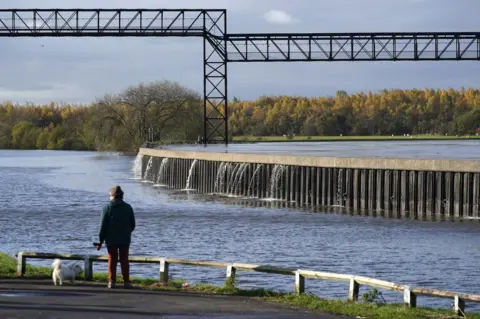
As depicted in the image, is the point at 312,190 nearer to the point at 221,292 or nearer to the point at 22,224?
the point at 22,224

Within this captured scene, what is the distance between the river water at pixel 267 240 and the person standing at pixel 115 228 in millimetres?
5144

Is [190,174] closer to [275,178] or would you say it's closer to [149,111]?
[275,178]

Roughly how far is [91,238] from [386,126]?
464 ft

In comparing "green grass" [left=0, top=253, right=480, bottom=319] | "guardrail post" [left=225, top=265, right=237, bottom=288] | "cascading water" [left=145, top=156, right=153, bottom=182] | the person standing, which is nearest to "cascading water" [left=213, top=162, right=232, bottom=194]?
"cascading water" [left=145, top=156, right=153, bottom=182]

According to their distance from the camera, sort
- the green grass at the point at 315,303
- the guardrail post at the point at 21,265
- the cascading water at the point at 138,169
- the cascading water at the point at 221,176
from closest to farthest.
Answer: the green grass at the point at 315,303 → the guardrail post at the point at 21,265 → the cascading water at the point at 221,176 → the cascading water at the point at 138,169

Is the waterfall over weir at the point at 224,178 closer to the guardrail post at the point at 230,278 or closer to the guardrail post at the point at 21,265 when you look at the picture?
the guardrail post at the point at 21,265

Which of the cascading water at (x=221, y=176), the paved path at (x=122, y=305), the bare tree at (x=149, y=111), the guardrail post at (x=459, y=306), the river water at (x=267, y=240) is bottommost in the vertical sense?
the river water at (x=267, y=240)

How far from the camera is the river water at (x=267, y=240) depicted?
87.7ft

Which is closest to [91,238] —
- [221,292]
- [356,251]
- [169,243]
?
[169,243]

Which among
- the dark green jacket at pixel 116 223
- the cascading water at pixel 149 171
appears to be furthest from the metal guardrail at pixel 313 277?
the cascading water at pixel 149 171

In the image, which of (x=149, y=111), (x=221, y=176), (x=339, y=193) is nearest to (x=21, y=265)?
(x=339, y=193)

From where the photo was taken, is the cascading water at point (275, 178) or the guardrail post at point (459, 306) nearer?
the guardrail post at point (459, 306)

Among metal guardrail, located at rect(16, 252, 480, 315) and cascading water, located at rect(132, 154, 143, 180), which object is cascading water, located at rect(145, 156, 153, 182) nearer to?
cascading water, located at rect(132, 154, 143, 180)

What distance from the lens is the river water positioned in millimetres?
26719
